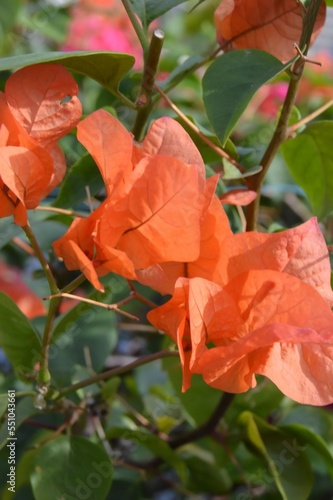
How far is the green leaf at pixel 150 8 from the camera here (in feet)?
1.85

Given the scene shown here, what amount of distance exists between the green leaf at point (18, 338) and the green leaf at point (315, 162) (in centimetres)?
27

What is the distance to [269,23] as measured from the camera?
0.58m

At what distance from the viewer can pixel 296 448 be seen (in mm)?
707

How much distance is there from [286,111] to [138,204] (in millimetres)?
164

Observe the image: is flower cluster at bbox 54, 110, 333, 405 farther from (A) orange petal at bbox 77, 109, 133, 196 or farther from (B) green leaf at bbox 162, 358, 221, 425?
(B) green leaf at bbox 162, 358, 221, 425

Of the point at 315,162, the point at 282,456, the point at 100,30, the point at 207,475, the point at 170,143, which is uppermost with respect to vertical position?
the point at 170,143

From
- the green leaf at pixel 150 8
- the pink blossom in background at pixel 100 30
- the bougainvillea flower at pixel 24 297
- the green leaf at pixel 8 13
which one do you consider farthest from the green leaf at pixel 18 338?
the pink blossom in background at pixel 100 30

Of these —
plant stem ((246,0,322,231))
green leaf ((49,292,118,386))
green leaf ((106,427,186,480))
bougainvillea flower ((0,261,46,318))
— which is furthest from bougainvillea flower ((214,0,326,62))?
bougainvillea flower ((0,261,46,318))

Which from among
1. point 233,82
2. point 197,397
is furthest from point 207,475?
point 233,82

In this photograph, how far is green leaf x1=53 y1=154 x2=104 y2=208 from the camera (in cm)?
62

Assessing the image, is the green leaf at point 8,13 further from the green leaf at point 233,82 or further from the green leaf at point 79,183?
the green leaf at point 233,82

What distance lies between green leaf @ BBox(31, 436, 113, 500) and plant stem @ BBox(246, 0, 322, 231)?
0.23m

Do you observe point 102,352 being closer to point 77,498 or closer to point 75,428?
point 75,428

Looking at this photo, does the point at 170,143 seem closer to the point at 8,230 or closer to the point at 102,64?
the point at 102,64
